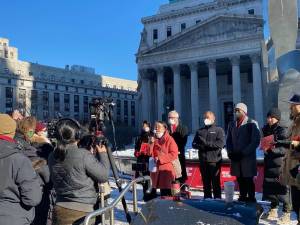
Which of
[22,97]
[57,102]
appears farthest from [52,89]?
[22,97]

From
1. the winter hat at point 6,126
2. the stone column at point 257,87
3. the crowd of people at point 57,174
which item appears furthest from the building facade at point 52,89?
the winter hat at point 6,126

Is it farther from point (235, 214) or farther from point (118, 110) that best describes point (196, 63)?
point (118, 110)

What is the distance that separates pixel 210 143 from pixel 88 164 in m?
4.23

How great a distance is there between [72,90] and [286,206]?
10040 cm

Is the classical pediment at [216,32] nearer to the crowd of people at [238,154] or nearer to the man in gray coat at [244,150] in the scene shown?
the crowd of people at [238,154]

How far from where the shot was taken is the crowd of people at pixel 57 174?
12.0ft

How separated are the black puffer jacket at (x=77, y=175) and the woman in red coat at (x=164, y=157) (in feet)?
10.4

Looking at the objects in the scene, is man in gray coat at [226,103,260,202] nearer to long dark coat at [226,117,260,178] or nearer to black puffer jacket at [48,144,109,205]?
long dark coat at [226,117,260,178]

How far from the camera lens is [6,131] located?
151 inches

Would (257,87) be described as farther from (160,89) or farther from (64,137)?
(64,137)

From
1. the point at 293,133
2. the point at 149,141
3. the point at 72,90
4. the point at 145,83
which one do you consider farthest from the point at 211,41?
the point at 72,90

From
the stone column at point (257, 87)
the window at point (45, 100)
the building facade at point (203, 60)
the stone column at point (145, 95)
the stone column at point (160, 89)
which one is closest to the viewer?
the stone column at point (257, 87)

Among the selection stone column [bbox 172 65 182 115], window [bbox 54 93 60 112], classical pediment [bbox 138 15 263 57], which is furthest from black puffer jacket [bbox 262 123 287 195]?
window [bbox 54 93 60 112]

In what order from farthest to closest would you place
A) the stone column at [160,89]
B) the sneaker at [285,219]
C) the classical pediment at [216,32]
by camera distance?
the stone column at [160,89]
the classical pediment at [216,32]
the sneaker at [285,219]
